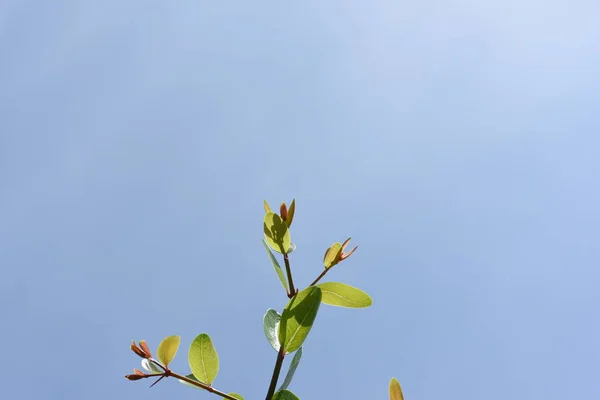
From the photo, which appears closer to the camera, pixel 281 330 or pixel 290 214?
pixel 281 330

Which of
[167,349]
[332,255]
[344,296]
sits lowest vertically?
[167,349]

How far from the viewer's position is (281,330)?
5.32ft

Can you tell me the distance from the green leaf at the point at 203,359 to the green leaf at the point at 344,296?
0.43 m

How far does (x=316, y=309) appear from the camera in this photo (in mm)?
1591

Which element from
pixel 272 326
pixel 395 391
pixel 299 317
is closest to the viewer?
pixel 395 391

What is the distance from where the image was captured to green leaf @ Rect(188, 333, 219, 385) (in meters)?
1.66

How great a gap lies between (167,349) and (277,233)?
53cm

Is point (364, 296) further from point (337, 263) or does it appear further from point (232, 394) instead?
point (232, 394)

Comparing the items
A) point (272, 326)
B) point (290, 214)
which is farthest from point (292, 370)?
point (290, 214)

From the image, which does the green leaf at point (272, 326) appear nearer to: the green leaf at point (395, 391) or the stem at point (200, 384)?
the stem at point (200, 384)

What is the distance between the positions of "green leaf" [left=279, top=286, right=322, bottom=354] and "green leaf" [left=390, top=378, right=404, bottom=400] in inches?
11.9

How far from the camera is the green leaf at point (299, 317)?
1.60 metres

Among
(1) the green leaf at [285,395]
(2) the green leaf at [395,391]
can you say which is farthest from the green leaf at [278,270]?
(2) the green leaf at [395,391]

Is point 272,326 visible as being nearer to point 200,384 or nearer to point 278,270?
point 278,270
